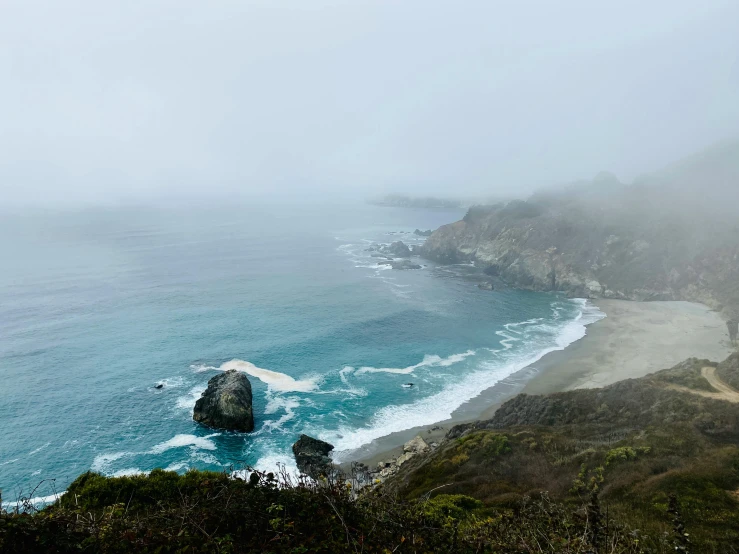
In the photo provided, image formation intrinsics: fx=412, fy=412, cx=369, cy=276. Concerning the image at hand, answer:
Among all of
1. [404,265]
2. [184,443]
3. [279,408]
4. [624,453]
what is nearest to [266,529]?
[624,453]

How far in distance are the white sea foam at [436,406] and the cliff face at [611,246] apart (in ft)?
126

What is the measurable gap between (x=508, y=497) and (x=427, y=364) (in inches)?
1600

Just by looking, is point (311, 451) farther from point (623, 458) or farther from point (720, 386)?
point (720, 386)

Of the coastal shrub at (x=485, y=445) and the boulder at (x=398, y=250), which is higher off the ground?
the boulder at (x=398, y=250)

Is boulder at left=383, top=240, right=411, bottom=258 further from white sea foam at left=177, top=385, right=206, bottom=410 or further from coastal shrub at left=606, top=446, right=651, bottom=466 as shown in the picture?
coastal shrub at left=606, top=446, right=651, bottom=466

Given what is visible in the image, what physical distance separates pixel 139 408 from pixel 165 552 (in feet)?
169

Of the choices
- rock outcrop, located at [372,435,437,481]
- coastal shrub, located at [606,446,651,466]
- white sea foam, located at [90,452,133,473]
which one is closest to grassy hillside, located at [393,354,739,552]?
coastal shrub, located at [606,446,651,466]

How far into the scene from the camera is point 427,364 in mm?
66062

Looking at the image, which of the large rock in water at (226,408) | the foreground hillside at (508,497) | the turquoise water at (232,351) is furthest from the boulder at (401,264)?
the large rock in water at (226,408)

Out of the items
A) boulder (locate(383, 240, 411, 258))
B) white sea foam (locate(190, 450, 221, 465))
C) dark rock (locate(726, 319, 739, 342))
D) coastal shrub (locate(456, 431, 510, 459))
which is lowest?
white sea foam (locate(190, 450, 221, 465))

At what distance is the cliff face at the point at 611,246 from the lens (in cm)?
9925

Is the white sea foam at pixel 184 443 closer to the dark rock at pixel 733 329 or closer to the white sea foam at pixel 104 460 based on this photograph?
the white sea foam at pixel 104 460

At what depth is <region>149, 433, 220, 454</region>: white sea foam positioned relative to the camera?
44.1 m

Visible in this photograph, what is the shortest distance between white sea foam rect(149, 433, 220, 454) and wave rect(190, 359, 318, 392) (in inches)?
505
